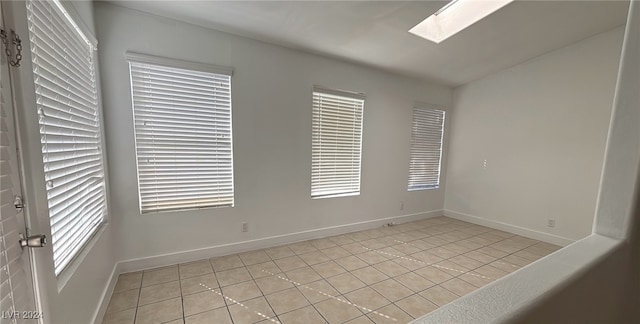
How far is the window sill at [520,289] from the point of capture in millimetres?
595

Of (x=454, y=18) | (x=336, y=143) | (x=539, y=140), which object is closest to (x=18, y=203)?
(x=336, y=143)

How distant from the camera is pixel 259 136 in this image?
2.83 metres

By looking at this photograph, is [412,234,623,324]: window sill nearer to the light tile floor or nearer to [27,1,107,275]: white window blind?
the light tile floor

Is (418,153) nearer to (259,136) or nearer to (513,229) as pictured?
(513,229)

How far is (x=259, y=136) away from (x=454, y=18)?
9.15ft

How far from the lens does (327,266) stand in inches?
104

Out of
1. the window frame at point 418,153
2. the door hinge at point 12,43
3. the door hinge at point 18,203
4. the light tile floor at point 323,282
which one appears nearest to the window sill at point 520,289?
the light tile floor at point 323,282

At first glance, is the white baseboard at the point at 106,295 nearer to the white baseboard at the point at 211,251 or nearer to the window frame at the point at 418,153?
the white baseboard at the point at 211,251

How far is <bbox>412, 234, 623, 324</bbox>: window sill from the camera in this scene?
23.4 inches

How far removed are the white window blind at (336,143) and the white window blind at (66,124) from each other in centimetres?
223

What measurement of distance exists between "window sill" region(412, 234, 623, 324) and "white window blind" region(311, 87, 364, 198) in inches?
103

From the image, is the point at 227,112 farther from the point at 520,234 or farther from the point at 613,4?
the point at 520,234

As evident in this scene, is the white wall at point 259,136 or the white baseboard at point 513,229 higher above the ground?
the white wall at point 259,136

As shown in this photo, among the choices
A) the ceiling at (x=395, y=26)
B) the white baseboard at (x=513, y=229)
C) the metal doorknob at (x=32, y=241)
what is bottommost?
the white baseboard at (x=513, y=229)
